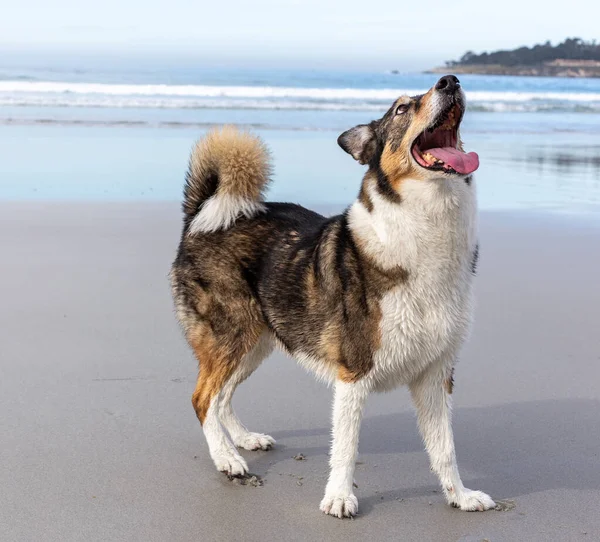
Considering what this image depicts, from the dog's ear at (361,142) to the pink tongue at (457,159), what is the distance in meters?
0.40

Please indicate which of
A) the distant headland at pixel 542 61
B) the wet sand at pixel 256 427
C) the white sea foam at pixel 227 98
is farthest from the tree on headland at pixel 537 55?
the wet sand at pixel 256 427

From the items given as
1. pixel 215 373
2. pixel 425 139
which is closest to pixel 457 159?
pixel 425 139

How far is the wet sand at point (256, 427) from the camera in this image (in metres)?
3.35

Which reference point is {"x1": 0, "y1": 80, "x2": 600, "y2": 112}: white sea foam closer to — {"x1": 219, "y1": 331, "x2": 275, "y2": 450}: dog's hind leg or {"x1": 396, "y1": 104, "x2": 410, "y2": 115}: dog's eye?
{"x1": 219, "y1": 331, "x2": 275, "y2": 450}: dog's hind leg

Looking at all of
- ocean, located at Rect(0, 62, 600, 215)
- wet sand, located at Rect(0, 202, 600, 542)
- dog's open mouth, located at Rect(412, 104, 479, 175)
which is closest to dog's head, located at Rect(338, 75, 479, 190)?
dog's open mouth, located at Rect(412, 104, 479, 175)

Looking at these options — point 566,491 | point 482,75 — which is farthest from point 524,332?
point 482,75

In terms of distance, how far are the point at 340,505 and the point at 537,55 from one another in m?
53.3

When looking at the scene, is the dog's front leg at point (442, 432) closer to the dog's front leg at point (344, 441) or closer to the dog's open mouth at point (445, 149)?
the dog's front leg at point (344, 441)

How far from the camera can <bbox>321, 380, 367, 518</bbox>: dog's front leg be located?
11.3 ft

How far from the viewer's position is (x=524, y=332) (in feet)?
18.1

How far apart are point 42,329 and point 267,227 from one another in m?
2.04

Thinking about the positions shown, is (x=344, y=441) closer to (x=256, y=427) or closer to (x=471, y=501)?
(x=471, y=501)

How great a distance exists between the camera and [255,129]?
16234mm

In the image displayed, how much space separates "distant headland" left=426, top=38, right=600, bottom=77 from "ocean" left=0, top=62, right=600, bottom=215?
21.4 meters
